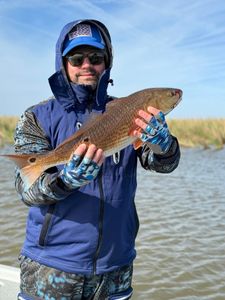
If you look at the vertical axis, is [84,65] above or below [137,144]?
above

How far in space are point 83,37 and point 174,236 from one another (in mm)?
5564

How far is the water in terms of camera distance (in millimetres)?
5965

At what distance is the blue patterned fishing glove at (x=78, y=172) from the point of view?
245 centimetres

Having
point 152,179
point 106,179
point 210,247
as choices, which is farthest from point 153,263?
point 152,179

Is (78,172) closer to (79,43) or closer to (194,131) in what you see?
(79,43)

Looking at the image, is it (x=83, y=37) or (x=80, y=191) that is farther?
(x=83, y=37)

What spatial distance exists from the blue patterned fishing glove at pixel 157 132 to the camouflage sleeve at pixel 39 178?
594 mm

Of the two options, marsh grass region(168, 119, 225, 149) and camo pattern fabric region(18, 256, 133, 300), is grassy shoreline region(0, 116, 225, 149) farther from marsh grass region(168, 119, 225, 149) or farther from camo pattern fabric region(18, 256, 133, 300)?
camo pattern fabric region(18, 256, 133, 300)

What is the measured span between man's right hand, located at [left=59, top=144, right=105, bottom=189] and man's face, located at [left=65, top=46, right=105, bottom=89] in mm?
593

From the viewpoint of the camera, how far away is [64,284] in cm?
264

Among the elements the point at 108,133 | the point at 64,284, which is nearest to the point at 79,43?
the point at 108,133

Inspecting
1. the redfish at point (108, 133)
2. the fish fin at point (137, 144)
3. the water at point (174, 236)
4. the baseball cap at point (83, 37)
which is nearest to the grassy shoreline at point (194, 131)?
the water at point (174, 236)

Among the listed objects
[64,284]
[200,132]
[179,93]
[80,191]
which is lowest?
[64,284]

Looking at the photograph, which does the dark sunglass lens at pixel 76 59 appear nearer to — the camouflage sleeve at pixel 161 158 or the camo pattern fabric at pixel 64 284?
the camouflage sleeve at pixel 161 158
